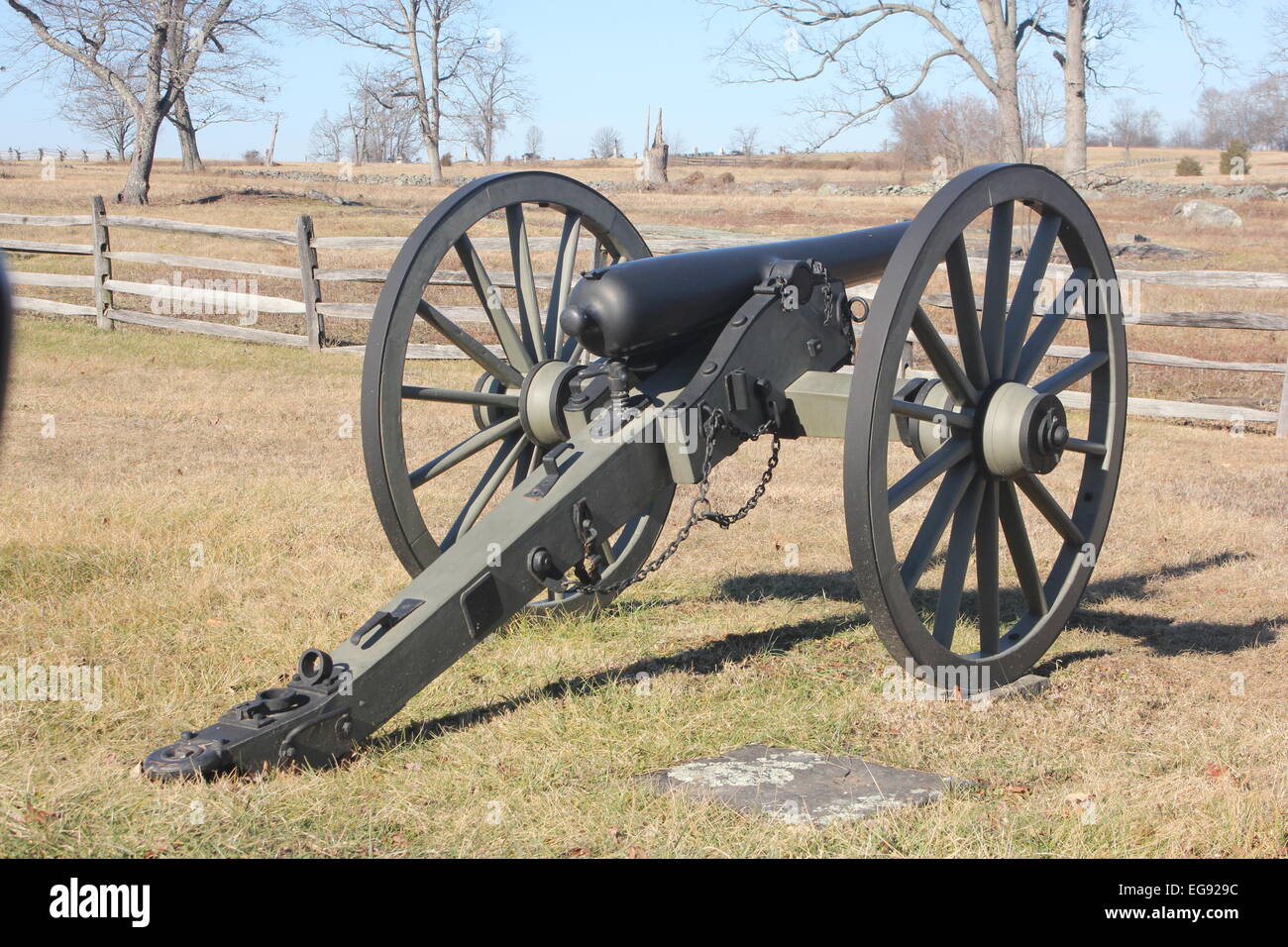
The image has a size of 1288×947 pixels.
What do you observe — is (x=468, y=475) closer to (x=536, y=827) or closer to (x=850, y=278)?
(x=850, y=278)

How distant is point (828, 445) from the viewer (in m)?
9.67

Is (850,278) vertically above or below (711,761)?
above

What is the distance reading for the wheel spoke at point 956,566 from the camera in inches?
164

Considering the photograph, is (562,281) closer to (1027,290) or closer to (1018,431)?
(1027,290)

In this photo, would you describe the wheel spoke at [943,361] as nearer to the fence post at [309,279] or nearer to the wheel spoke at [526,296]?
the wheel spoke at [526,296]

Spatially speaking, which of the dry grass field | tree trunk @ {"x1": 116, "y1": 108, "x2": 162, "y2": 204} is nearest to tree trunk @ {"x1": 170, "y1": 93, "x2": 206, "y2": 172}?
tree trunk @ {"x1": 116, "y1": 108, "x2": 162, "y2": 204}

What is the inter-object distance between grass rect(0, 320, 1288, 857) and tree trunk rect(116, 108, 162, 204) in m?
23.6

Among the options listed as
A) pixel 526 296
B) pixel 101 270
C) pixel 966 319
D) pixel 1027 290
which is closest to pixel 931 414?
pixel 966 319

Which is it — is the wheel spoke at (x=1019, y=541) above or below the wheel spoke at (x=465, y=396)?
below

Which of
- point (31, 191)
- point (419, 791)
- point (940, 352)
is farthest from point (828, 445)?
point (31, 191)

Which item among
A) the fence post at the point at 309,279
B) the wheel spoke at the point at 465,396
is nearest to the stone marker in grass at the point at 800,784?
the wheel spoke at the point at 465,396

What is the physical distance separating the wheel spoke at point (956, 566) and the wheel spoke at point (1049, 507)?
0.62 ft

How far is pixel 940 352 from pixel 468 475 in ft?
15.4

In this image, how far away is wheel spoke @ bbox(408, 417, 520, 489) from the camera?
15.6ft
